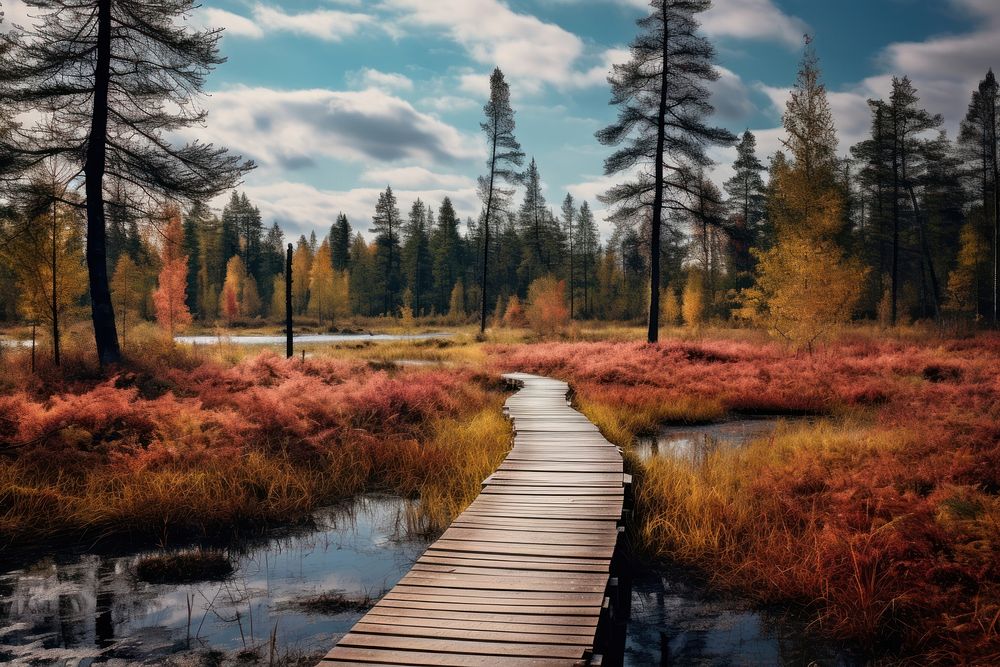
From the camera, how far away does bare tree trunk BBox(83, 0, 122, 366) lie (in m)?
15.1

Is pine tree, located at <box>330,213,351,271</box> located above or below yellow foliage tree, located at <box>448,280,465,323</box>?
above

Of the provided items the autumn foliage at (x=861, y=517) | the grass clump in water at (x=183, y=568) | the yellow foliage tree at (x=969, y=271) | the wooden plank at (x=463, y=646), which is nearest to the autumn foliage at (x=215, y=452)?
the grass clump in water at (x=183, y=568)

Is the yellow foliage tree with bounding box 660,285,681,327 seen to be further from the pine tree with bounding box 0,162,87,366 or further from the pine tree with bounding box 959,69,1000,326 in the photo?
the pine tree with bounding box 0,162,87,366

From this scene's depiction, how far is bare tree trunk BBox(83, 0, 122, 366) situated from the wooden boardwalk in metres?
12.3

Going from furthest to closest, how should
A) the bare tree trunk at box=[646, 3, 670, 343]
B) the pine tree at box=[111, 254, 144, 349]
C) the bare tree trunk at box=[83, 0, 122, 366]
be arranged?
the pine tree at box=[111, 254, 144, 349] < the bare tree trunk at box=[646, 3, 670, 343] < the bare tree trunk at box=[83, 0, 122, 366]

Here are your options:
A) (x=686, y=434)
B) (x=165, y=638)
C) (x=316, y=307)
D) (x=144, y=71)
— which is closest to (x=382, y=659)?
(x=165, y=638)

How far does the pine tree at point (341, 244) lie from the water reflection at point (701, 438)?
6999 cm

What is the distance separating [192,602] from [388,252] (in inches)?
2822

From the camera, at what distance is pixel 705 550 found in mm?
6492

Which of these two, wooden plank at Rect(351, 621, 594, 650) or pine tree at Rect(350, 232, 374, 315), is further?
pine tree at Rect(350, 232, 374, 315)

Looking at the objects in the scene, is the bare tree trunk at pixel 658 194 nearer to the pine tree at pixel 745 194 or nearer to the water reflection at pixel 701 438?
the water reflection at pixel 701 438

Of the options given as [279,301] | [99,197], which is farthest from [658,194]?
[279,301]

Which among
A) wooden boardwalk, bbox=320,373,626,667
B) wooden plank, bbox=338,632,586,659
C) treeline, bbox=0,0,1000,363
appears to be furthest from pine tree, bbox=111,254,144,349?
wooden plank, bbox=338,632,586,659

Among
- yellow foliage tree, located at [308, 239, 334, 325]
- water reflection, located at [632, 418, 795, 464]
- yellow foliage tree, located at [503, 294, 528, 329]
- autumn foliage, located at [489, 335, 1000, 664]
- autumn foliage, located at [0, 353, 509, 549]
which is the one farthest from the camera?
yellow foliage tree, located at [308, 239, 334, 325]
